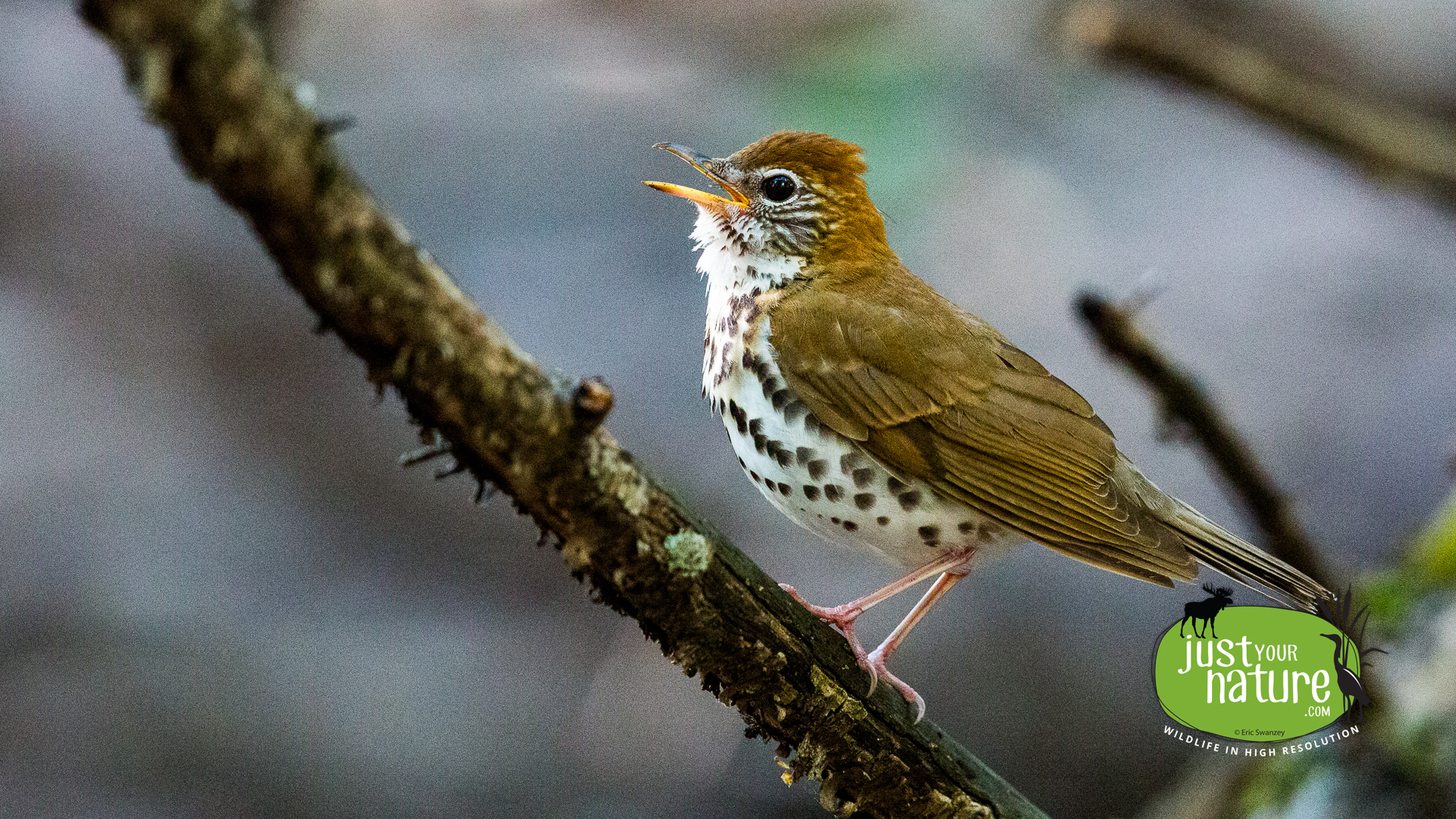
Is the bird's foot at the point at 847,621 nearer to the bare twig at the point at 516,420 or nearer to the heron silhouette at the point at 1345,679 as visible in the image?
the bare twig at the point at 516,420

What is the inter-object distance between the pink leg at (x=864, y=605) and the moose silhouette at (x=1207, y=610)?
0.65 metres

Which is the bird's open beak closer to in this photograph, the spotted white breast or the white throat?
the white throat

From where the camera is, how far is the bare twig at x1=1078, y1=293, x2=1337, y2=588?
3305 mm

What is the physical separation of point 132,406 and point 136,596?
0.98 m

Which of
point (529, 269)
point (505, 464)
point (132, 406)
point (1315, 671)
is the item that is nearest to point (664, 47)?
point (529, 269)

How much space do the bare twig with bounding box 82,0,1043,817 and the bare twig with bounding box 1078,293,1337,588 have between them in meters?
1.37

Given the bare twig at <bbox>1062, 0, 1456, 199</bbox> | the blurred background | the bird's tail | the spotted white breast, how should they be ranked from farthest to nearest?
the bare twig at <bbox>1062, 0, 1456, 199</bbox> → the blurred background → the spotted white breast → the bird's tail

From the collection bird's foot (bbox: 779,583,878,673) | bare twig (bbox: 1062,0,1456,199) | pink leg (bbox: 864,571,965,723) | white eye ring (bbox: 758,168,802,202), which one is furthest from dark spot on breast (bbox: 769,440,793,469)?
bare twig (bbox: 1062,0,1456,199)

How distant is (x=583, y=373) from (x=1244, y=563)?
3214mm

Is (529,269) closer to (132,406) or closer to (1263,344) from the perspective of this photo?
(132,406)

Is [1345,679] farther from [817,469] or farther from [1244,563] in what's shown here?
[817,469]

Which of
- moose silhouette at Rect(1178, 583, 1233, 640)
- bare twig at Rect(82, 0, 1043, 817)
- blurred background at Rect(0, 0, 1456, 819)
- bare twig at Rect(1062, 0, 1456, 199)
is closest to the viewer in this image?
bare twig at Rect(82, 0, 1043, 817)

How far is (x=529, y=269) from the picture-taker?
19.4ft

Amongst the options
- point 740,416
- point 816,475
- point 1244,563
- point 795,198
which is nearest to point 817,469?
point 816,475
